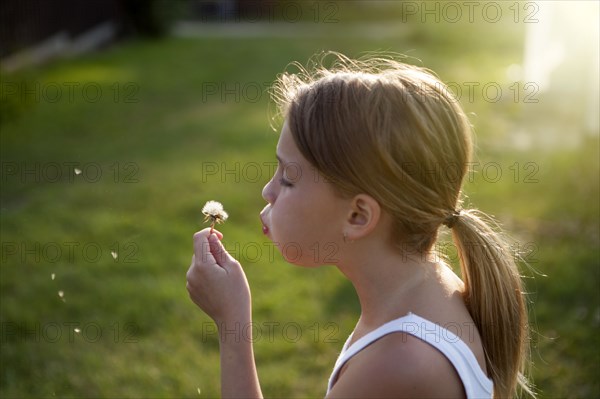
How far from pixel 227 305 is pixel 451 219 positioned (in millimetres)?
566

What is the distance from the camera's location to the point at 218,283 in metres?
1.84

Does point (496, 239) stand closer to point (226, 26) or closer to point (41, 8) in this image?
point (41, 8)

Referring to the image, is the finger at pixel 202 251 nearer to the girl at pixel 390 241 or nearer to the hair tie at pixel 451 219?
the girl at pixel 390 241

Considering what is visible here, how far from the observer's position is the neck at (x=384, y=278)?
1697 millimetres

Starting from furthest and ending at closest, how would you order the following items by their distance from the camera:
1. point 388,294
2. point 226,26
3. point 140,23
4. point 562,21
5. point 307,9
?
point 307,9 → point 226,26 → point 140,23 → point 562,21 → point 388,294

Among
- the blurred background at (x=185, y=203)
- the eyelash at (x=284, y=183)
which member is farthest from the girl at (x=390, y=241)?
the blurred background at (x=185, y=203)

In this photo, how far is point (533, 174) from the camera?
6.29m

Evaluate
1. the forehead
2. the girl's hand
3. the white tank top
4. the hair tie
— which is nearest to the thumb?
the girl's hand

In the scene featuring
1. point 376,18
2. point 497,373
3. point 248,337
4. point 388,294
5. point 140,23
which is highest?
point 388,294

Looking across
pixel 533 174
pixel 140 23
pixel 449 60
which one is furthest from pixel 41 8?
pixel 533 174

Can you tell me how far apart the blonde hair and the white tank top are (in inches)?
6.8

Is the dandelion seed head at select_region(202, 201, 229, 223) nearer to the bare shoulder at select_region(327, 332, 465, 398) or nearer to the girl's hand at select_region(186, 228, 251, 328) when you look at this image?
the girl's hand at select_region(186, 228, 251, 328)

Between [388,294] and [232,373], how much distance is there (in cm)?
41

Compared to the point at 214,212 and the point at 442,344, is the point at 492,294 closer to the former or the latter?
the point at 442,344
